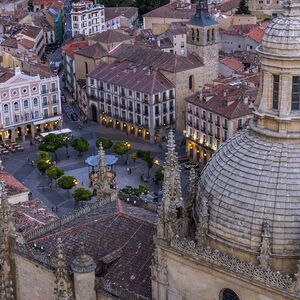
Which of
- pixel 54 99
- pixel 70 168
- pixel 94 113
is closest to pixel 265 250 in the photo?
pixel 70 168

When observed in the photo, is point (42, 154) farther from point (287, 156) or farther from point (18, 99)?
point (287, 156)

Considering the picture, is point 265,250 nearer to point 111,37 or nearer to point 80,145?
point 80,145

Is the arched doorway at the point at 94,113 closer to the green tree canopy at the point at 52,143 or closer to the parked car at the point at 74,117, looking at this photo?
the parked car at the point at 74,117

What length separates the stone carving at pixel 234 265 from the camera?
35084mm

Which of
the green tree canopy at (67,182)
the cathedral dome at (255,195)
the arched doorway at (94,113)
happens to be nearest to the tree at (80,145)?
the green tree canopy at (67,182)

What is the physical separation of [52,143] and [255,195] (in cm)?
9026

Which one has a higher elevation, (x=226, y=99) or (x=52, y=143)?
(x=226, y=99)

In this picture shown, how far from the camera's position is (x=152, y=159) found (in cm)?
11819

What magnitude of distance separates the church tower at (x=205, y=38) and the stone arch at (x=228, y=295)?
106m

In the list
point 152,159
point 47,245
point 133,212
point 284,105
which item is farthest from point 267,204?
point 152,159

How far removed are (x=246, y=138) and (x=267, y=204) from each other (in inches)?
175

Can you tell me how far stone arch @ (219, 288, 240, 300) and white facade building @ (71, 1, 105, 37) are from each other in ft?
523

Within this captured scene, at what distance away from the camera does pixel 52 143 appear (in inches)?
4902

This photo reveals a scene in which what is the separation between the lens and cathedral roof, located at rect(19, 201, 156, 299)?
46781 millimetres
